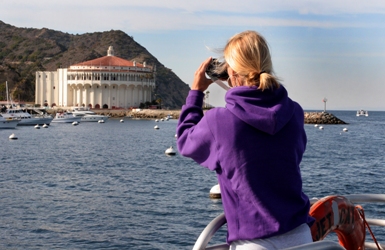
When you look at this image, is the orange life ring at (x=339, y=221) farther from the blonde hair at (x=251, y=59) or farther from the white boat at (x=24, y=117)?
the white boat at (x=24, y=117)

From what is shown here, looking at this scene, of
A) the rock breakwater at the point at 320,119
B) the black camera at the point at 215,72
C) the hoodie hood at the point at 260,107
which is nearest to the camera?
the hoodie hood at the point at 260,107

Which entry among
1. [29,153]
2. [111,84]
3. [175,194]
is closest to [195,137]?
[175,194]

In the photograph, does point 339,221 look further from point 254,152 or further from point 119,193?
point 119,193

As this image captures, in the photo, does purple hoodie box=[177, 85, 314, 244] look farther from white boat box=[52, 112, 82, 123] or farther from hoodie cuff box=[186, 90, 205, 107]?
white boat box=[52, 112, 82, 123]

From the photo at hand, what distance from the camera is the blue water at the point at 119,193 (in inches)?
607

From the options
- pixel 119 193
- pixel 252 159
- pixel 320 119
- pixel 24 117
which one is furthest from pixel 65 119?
pixel 252 159

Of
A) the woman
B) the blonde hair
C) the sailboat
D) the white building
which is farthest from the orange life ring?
the white building

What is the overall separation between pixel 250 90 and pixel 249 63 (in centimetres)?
13

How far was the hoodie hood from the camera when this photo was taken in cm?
261

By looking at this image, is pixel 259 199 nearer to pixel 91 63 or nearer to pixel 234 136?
pixel 234 136

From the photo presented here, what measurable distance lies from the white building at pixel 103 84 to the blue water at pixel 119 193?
259 feet

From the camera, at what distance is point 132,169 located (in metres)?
32.5

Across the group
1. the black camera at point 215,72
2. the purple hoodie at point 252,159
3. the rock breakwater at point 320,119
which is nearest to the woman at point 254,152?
the purple hoodie at point 252,159

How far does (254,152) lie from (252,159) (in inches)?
1.3
